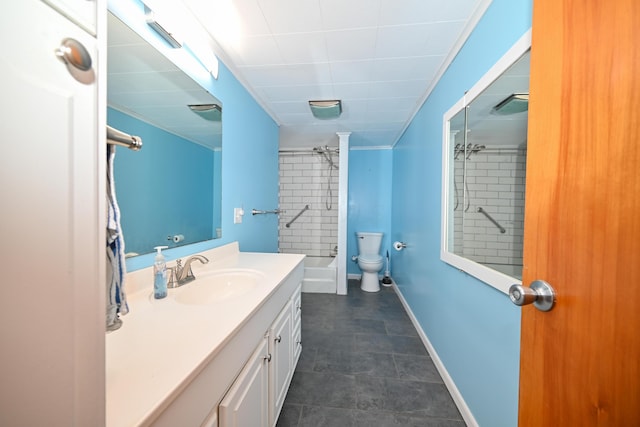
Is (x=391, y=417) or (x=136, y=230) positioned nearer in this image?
(x=136, y=230)

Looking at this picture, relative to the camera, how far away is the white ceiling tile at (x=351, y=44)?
138cm

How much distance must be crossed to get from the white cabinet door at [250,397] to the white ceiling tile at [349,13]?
167cm

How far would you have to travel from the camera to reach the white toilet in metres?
3.29

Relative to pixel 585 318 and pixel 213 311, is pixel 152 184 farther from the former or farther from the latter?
pixel 585 318

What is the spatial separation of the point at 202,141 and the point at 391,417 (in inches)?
79.1

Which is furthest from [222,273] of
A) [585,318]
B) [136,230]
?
[585,318]

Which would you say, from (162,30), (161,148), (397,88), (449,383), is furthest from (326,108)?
(449,383)

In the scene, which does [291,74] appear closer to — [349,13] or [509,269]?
[349,13]

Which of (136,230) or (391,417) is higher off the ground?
(136,230)

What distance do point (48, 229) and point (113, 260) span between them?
0.77ft

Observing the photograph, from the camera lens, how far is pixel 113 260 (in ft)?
1.53

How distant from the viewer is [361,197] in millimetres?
3945

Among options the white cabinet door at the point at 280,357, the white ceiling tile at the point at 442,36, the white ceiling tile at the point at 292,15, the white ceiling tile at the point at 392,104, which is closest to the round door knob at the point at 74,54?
the white cabinet door at the point at 280,357

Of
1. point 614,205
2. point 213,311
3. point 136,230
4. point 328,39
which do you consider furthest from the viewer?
point 328,39
